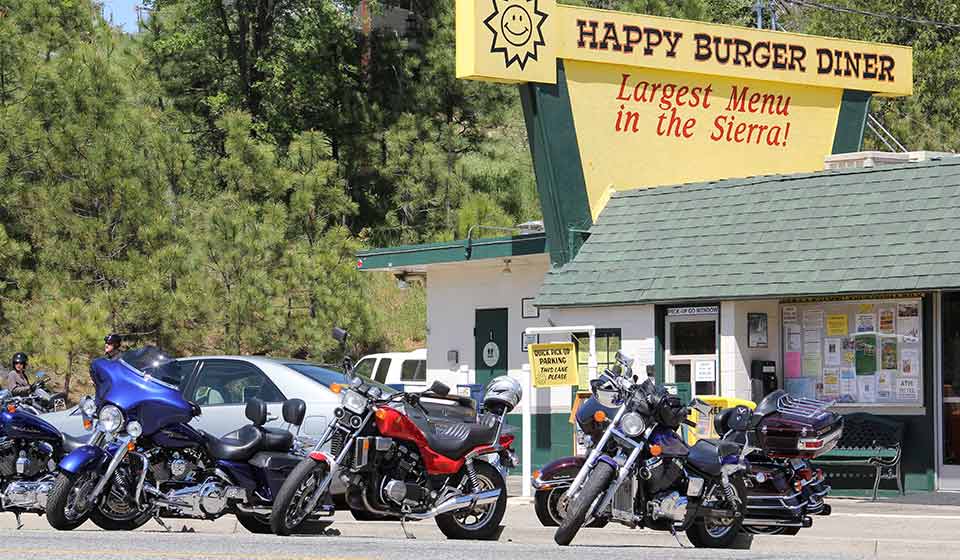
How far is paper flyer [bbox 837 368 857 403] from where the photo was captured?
16.9m

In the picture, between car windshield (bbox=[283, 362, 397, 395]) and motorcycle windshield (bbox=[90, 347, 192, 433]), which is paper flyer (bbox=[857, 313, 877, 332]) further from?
motorcycle windshield (bbox=[90, 347, 192, 433])

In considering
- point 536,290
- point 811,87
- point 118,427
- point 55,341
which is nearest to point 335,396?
point 118,427

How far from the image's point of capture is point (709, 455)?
439 inches

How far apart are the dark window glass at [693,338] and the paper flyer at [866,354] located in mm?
1739

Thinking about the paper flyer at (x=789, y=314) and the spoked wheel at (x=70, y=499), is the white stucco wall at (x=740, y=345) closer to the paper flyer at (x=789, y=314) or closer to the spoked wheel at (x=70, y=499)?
the paper flyer at (x=789, y=314)

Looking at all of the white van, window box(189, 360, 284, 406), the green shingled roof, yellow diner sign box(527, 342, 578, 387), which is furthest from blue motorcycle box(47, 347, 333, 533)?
the white van

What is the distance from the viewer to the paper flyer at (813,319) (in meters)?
17.3

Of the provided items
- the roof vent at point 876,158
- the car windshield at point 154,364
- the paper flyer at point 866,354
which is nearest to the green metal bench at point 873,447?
the paper flyer at point 866,354

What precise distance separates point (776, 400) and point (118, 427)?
5.05 meters

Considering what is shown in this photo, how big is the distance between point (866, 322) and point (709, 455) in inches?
248

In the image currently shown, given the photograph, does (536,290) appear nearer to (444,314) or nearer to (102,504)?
(444,314)

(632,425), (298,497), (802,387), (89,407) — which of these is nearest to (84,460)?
(89,407)

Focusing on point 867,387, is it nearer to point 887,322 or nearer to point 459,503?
point 887,322

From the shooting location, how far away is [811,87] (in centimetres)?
2188
